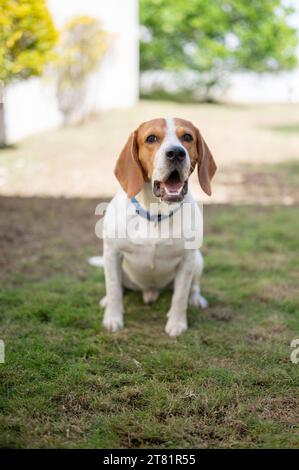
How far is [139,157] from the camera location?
339 cm

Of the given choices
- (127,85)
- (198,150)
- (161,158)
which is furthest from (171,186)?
(127,85)

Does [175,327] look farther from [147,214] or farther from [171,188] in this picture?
[171,188]

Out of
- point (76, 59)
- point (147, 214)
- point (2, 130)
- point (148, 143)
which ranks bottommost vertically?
point (2, 130)

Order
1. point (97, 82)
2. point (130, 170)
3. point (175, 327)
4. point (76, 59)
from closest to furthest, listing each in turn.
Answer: point (130, 170), point (175, 327), point (76, 59), point (97, 82)

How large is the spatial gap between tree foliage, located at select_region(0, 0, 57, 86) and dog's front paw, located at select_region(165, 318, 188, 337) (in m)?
5.88

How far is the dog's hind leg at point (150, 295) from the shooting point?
404 centimetres

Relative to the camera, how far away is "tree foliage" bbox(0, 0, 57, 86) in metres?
8.00

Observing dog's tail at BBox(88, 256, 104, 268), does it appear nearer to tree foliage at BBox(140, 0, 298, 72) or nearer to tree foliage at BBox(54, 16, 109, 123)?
tree foliage at BBox(54, 16, 109, 123)

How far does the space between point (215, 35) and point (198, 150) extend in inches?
952

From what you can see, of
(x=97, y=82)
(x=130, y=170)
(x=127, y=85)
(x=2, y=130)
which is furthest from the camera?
(x=127, y=85)

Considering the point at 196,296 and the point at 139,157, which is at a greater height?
the point at 139,157

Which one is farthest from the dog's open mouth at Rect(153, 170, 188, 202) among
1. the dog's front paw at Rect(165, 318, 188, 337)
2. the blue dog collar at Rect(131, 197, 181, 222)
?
the dog's front paw at Rect(165, 318, 188, 337)

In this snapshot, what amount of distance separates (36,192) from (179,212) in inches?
175

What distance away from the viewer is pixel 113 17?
673 inches
